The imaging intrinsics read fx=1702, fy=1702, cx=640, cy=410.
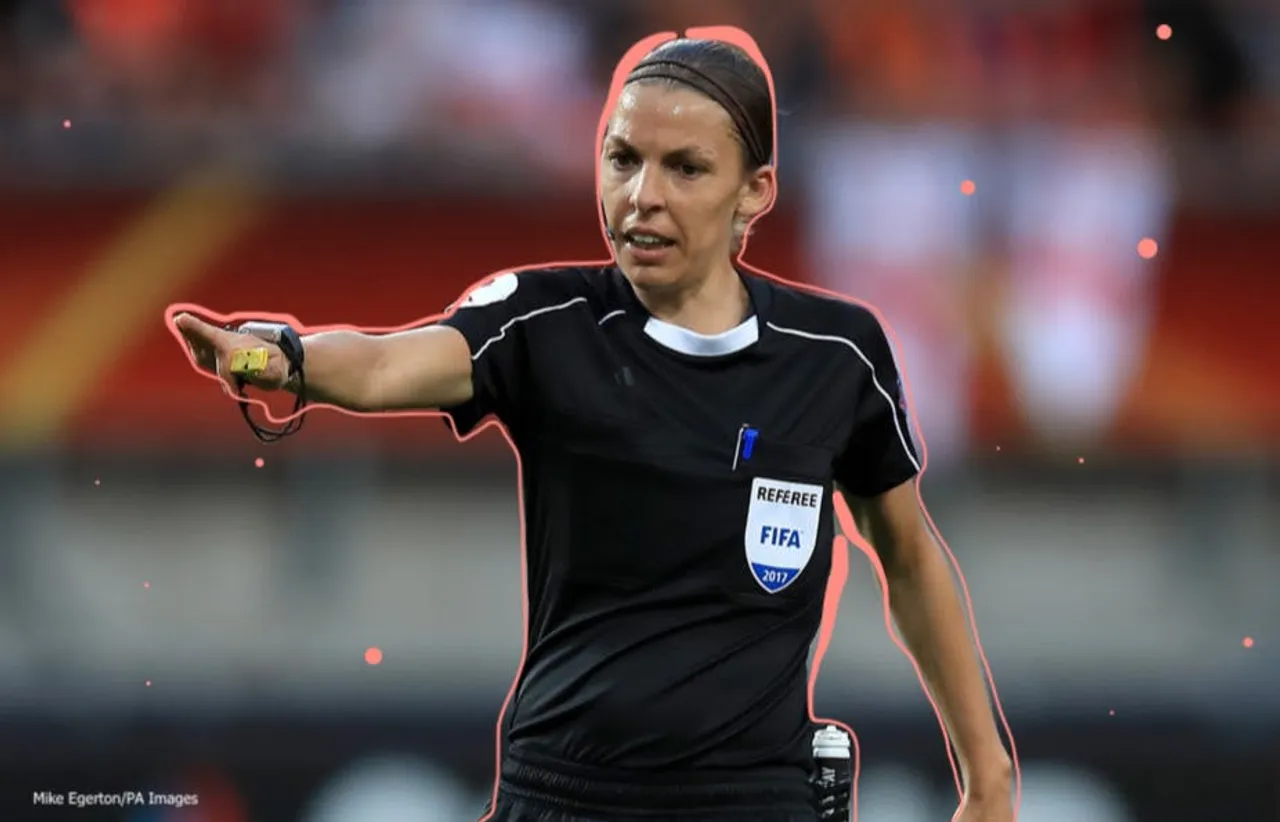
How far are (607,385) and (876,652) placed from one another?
1.69 meters

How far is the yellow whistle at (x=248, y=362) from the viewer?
1566mm

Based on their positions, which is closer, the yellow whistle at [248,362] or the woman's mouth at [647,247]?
the yellow whistle at [248,362]

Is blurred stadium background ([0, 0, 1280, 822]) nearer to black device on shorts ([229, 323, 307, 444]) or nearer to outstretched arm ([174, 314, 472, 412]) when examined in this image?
outstretched arm ([174, 314, 472, 412])

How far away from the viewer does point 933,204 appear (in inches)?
135

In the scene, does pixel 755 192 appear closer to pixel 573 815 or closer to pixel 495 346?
pixel 495 346

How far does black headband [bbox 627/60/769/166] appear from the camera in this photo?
1.86m

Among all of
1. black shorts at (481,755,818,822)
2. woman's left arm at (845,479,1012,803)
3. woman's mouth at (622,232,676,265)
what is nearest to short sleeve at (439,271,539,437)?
woman's mouth at (622,232,676,265)

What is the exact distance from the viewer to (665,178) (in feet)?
6.05

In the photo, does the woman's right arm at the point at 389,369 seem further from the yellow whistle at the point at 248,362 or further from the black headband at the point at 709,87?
the black headband at the point at 709,87

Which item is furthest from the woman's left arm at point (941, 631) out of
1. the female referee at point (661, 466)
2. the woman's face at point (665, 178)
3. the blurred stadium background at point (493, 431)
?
the blurred stadium background at point (493, 431)

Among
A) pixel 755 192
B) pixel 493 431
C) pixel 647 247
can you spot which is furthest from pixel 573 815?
pixel 493 431

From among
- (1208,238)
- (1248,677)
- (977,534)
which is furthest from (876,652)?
(1208,238)

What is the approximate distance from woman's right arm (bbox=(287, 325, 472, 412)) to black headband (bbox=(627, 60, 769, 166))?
37cm

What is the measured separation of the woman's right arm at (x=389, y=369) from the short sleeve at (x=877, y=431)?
484 millimetres
